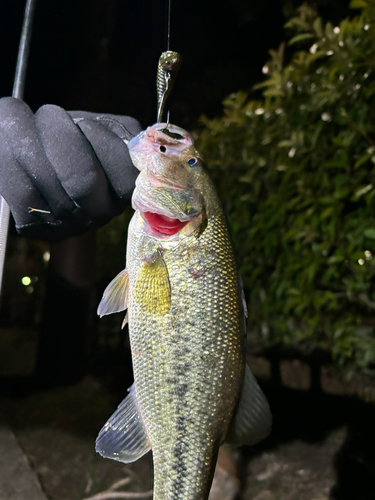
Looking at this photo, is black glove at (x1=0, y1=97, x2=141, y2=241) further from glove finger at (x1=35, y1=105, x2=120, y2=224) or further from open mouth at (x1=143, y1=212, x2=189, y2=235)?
open mouth at (x1=143, y1=212, x2=189, y2=235)

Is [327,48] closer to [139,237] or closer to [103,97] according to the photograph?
[139,237]

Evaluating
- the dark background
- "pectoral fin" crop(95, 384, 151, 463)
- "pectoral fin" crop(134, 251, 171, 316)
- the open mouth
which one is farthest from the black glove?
the dark background

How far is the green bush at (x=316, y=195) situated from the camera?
1.85 m

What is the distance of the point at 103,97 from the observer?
3.93 meters

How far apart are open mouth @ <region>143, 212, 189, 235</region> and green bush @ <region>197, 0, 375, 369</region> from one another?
113cm

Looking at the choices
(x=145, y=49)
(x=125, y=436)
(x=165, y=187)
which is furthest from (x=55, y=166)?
(x=145, y=49)

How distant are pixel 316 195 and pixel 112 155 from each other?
1.34 m

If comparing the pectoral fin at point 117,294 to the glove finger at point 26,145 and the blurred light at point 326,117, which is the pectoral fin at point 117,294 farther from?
the blurred light at point 326,117

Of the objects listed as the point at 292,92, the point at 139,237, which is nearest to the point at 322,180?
the point at 292,92

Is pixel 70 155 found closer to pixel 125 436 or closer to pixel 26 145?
pixel 26 145

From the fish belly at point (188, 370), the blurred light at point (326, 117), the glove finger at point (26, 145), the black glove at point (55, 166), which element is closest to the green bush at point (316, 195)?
the blurred light at point (326, 117)

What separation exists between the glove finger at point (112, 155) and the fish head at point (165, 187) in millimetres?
134

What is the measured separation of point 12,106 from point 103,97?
308 centimetres

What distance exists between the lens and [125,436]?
3.26 feet
